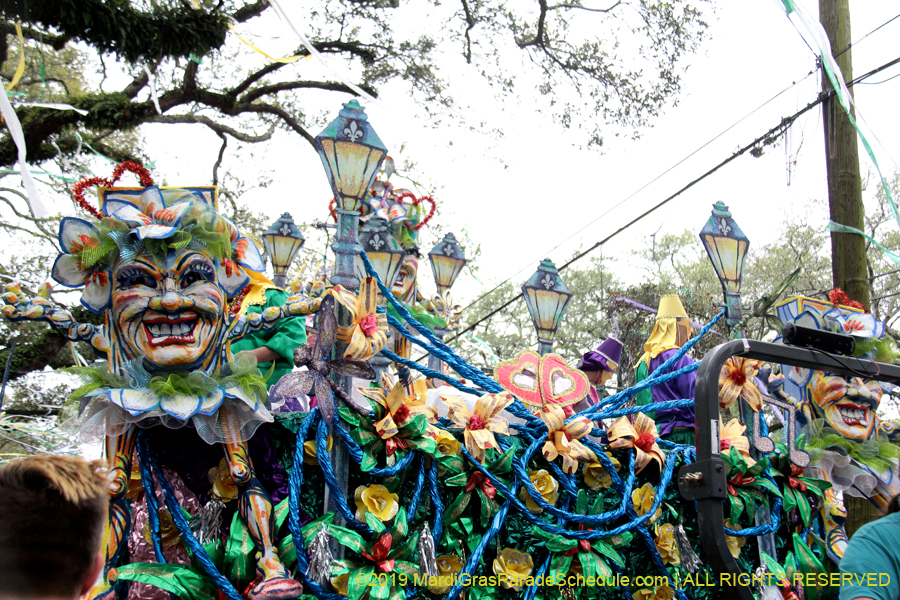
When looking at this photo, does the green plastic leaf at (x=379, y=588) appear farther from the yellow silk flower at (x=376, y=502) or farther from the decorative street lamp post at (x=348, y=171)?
the decorative street lamp post at (x=348, y=171)

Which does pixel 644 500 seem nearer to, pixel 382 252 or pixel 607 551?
pixel 607 551

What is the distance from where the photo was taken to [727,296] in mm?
4344

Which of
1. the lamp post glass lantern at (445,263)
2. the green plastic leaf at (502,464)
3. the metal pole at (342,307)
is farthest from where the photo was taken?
the lamp post glass lantern at (445,263)

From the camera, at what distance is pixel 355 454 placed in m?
2.89

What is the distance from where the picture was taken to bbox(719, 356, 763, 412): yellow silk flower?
3.97m

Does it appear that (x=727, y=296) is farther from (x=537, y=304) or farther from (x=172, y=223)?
(x=172, y=223)

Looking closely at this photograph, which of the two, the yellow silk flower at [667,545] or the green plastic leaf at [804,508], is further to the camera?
the green plastic leaf at [804,508]

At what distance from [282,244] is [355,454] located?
465 centimetres

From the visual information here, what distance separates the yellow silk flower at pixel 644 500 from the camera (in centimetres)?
352

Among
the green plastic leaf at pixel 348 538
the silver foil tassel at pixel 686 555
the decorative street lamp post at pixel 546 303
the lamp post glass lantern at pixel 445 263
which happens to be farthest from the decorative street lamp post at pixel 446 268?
the green plastic leaf at pixel 348 538

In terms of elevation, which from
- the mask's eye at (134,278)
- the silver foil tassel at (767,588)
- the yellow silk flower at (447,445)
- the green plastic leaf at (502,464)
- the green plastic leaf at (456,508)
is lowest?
the silver foil tassel at (767,588)

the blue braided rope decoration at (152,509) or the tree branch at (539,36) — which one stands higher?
the tree branch at (539,36)

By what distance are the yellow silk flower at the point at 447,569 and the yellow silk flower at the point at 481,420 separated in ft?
1.41

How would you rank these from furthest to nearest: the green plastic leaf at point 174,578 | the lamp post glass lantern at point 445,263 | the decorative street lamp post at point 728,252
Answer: the lamp post glass lantern at point 445,263 → the decorative street lamp post at point 728,252 → the green plastic leaf at point 174,578
